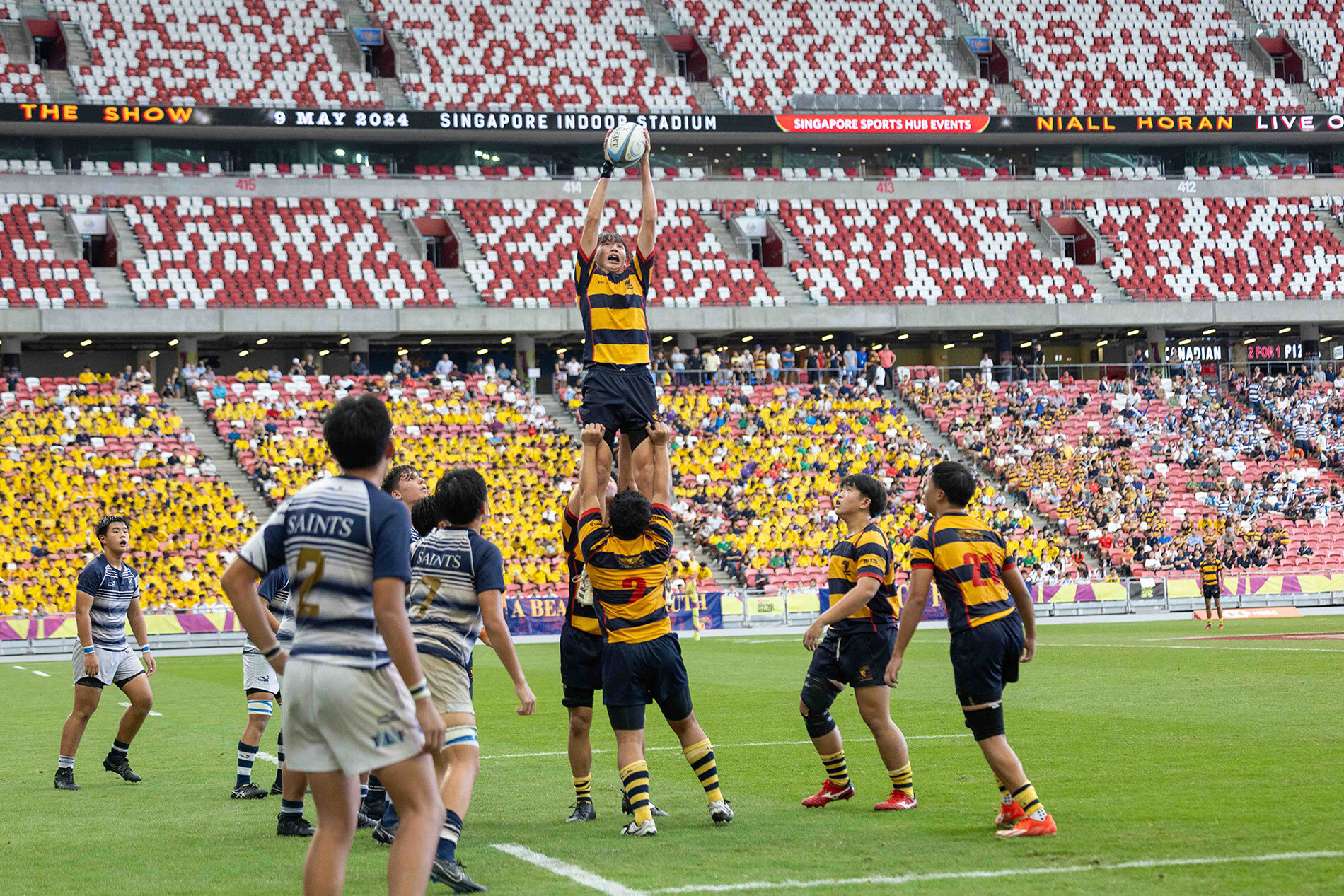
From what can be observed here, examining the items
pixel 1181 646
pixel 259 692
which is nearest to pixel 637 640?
pixel 259 692

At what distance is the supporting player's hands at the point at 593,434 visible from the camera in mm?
9883

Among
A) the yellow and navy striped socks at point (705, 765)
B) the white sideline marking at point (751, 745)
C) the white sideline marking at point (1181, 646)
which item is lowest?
the white sideline marking at point (1181, 646)

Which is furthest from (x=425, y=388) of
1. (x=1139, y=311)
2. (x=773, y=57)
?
(x=1139, y=311)

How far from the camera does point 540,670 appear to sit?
24.4 metres

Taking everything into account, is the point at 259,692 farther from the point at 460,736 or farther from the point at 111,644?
the point at 460,736

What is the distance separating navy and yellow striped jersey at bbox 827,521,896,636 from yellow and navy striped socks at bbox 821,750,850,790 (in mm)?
878

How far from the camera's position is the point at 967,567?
891 centimetres

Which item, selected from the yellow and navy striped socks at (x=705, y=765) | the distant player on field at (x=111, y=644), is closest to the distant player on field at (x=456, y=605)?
the yellow and navy striped socks at (x=705, y=765)

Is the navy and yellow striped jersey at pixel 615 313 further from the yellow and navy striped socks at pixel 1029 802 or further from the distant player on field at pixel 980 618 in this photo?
the yellow and navy striped socks at pixel 1029 802

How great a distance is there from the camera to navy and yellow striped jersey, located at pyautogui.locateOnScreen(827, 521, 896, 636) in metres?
9.81

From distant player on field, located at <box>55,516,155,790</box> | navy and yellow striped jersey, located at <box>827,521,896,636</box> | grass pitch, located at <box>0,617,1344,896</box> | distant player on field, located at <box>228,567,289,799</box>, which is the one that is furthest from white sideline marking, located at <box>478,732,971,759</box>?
navy and yellow striped jersey, located at <box>827,521,896,636</box>

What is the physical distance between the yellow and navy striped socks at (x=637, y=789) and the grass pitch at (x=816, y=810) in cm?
17

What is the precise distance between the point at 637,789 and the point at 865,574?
2014mm

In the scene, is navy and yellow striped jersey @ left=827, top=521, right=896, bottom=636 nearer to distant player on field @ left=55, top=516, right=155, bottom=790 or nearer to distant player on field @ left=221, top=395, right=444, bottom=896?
distant player on field @ left=221, top=395, right=444, bottom=896
